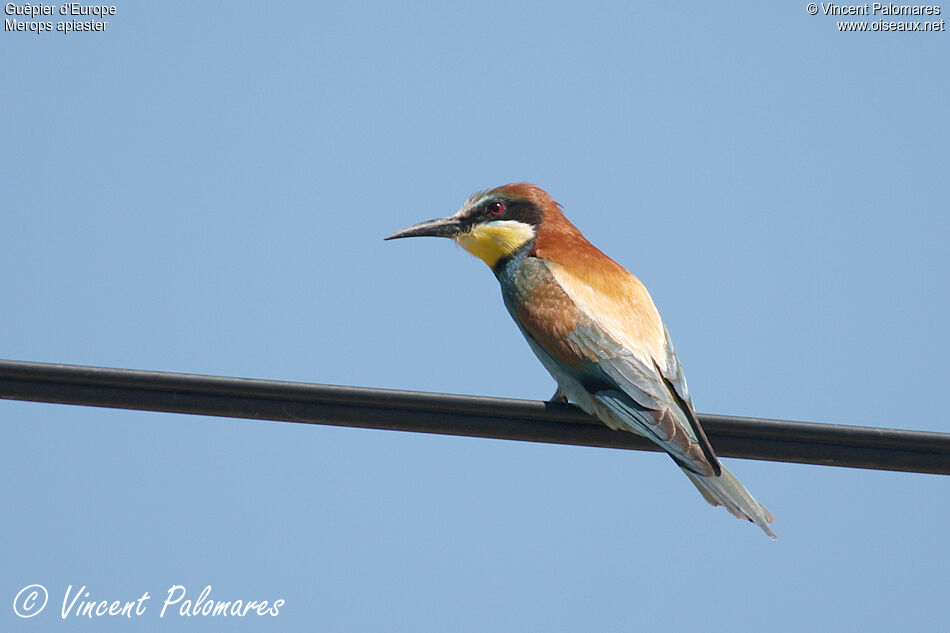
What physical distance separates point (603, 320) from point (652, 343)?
19 cm

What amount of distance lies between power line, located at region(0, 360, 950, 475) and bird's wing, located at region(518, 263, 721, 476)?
1.55ft

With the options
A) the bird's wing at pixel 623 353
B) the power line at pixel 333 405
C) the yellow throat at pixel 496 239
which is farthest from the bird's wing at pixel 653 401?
the yellow throat at pixel 496 239

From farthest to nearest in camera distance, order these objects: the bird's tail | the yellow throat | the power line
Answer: the yellow throat, the bird's tail, the power line

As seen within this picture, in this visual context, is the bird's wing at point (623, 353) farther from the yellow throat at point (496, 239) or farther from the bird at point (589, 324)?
the yellow throat at point (496, 239)

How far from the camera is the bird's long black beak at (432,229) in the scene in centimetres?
461

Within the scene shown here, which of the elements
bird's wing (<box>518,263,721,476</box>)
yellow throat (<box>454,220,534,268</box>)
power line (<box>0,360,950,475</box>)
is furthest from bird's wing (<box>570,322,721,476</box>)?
yellow throat (<box>454,220,534,268</box>)

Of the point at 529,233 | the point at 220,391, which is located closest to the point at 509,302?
the point at 529,233

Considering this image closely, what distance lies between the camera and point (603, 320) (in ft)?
12.2

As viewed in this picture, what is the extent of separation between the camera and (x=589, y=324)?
3.71 m

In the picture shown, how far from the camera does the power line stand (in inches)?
102

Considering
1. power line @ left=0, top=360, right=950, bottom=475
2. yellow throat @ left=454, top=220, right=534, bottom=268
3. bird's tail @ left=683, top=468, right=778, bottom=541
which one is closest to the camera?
power line @ left=0, top=360, right=950, bottom=475

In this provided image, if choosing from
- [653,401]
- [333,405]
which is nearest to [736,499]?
[653,401]

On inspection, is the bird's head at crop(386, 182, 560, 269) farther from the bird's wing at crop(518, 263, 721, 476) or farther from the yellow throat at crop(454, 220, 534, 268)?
the bird's wing at crop(518, 263, 721, 476)

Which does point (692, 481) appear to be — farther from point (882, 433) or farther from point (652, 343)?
point (882, 433)
